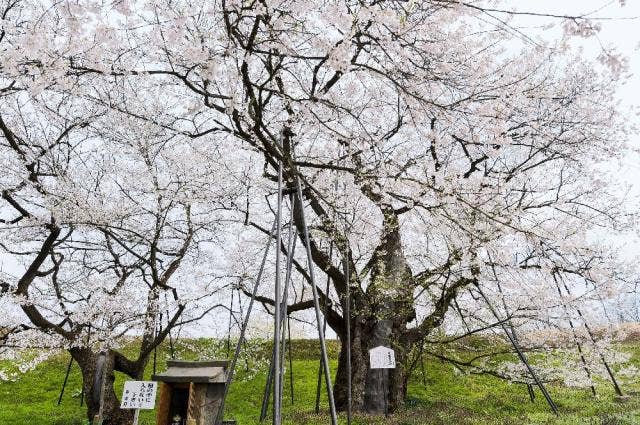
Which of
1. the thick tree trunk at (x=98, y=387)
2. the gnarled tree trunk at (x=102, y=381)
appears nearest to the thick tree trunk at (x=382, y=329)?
the gnarled tree trunk at (x=102, y=381)

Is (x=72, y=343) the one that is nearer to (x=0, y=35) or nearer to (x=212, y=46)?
(x=0, y=35)

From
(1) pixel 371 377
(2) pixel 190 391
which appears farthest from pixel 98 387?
(1) pixel 371 377

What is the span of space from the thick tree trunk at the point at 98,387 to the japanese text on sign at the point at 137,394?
128 centimetres

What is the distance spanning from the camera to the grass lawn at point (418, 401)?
28.5 feet

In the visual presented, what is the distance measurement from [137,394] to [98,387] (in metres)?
1.70

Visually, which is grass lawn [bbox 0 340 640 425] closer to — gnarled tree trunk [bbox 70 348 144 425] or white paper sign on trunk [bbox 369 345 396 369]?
white paper sign on trunk [bbox 369 345 396 369]

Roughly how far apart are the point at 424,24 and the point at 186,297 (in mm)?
7441

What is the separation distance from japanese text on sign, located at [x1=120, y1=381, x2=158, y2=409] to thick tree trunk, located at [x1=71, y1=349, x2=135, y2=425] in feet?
4.22

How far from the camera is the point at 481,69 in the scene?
6.50 meters

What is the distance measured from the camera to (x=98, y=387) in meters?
9.07

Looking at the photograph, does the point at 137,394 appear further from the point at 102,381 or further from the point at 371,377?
the point at 371,377

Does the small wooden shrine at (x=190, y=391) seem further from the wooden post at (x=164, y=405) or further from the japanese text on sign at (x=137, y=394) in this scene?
the japanese text on sign at (x=137, y=394)

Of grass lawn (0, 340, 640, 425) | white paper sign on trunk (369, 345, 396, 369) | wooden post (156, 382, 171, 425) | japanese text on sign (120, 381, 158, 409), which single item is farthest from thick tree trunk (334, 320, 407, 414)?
japanese text on sign (120, 381, 158, 409)

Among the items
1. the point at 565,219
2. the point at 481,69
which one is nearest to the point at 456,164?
the point at 565,219
